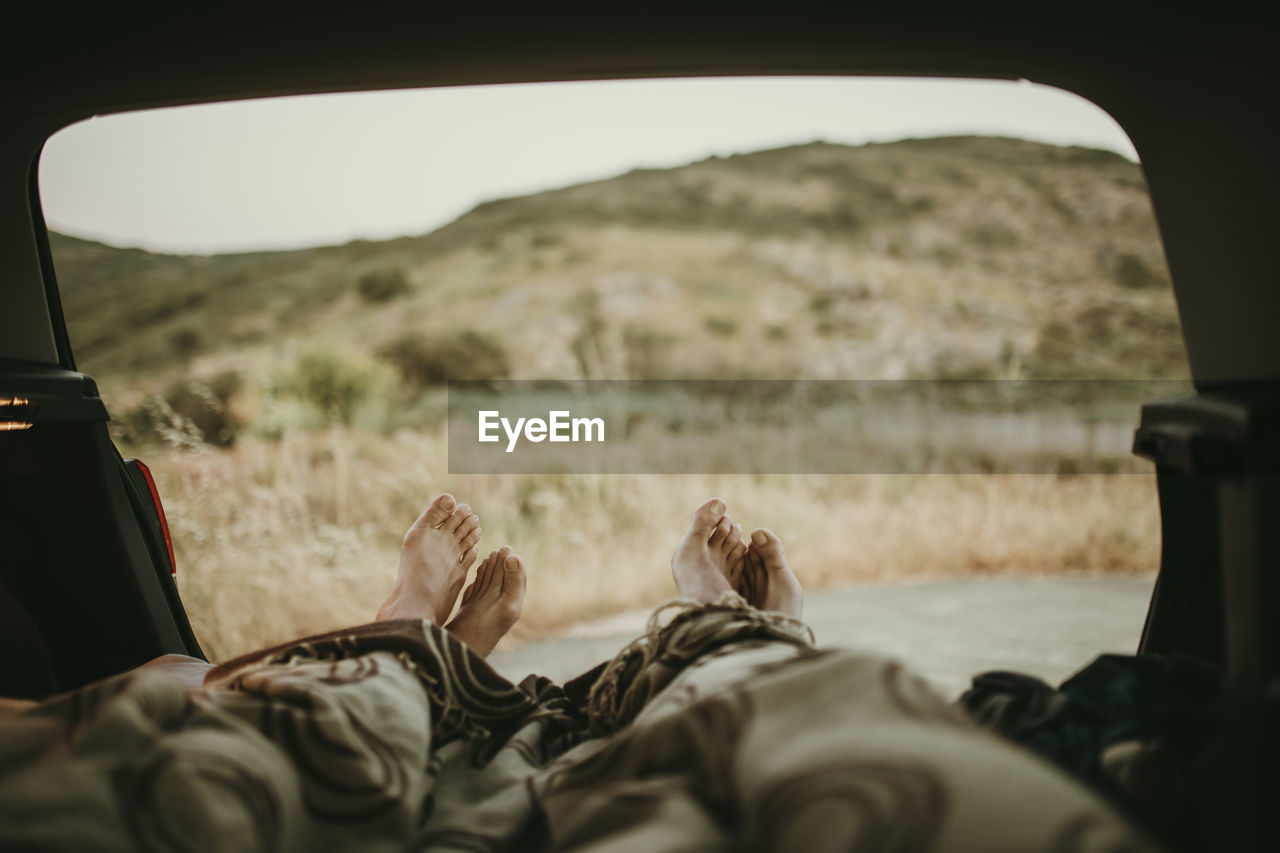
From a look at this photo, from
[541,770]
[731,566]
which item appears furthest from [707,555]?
[541,770]

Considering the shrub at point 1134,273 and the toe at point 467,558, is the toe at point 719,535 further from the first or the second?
the shrub at point 1134,273

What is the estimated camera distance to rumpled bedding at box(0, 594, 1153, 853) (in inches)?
17.4

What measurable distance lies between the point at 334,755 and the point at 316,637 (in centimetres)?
27

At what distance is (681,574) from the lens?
4.64 ft

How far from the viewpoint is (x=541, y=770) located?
84cm

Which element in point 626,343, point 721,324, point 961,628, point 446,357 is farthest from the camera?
point 721,324

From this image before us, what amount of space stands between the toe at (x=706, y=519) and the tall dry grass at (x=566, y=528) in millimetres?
1285

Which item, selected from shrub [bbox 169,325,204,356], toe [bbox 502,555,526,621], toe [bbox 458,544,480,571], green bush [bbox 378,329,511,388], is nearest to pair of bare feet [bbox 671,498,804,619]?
toe [bbox 502,555,526,621]

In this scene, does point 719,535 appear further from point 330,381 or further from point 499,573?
point 330,381

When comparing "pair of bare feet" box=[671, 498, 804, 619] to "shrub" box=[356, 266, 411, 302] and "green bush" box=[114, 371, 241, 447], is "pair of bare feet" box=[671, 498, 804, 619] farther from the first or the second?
"shrub" box=[356, 266, 411, 302]

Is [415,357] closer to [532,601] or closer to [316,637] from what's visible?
[532,601]

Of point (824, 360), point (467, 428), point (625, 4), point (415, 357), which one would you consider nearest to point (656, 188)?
point (824, 360)

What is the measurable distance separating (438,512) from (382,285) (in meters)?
13.0

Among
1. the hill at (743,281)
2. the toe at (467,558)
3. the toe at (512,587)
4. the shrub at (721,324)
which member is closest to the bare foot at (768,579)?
the toe at (512,587)
